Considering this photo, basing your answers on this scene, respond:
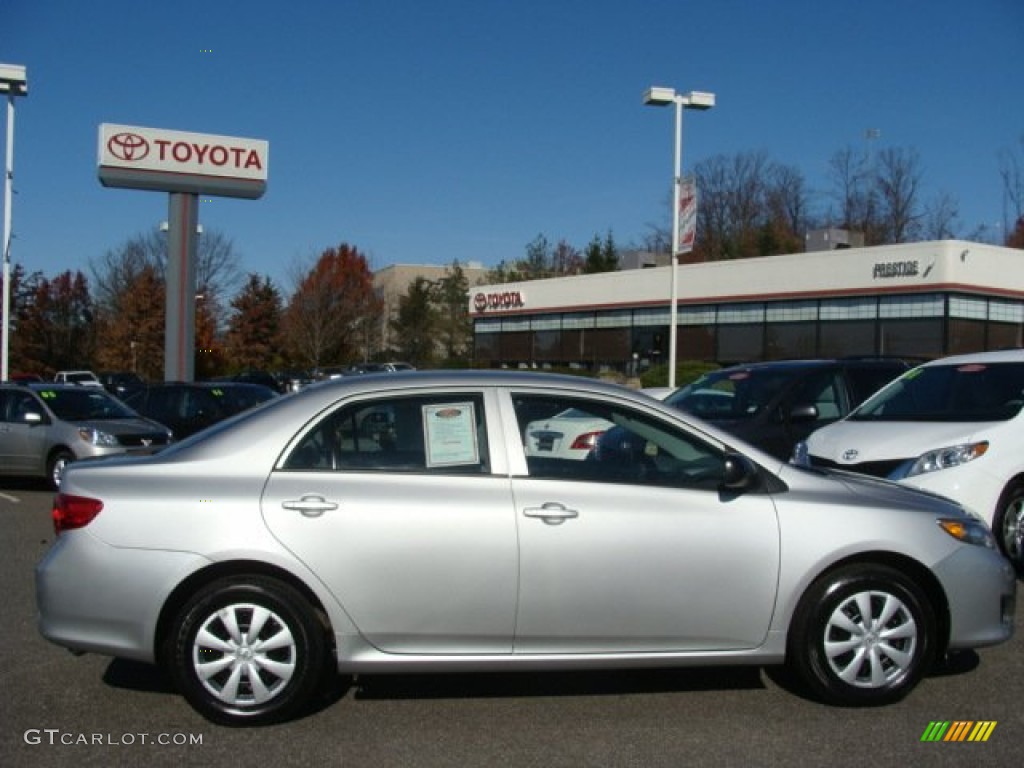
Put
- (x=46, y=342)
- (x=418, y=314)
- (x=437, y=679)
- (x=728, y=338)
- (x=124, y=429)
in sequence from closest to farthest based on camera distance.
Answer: (x=437, y=679) → (x=124, y=429) → (x=728, y=338) → (x=46, y=342) → (x=418, y=314)

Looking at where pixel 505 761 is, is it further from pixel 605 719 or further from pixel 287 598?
pixel 287 598

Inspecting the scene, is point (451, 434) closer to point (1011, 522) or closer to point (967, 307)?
point (1011, 522)

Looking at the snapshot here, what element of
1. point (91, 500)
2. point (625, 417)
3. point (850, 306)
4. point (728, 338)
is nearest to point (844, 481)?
point (625, 417)

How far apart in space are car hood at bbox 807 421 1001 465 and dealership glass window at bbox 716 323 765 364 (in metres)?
33.8

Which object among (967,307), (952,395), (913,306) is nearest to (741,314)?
(913,306)

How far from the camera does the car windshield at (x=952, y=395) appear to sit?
8564mm

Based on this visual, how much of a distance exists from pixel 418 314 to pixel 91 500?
2751 inches

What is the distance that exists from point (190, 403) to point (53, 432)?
14.1ft

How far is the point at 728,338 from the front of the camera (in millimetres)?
43031

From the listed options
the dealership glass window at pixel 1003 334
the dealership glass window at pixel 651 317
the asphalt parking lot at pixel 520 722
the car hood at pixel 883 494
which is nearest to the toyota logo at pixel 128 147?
the dealership glass window at pixel 651 317

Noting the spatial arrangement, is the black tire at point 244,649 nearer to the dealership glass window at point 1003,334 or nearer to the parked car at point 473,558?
the parked car at point 473,558

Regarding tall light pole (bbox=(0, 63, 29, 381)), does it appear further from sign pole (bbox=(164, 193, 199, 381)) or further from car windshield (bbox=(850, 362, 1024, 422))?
car windshield (bbox=(850, 362, 1024, 422))

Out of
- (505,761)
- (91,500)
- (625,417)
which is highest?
(625,417)

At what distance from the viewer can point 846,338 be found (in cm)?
3822
